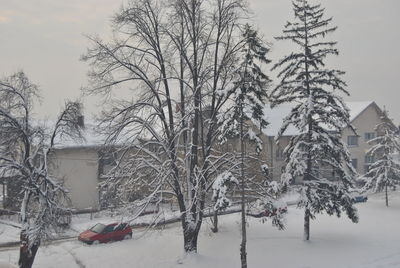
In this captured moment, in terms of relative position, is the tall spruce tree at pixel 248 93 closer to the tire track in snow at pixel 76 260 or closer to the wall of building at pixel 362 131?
the tire track in snow at pixel 76 260

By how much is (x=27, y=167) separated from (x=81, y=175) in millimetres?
18943

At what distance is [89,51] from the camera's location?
21.2m

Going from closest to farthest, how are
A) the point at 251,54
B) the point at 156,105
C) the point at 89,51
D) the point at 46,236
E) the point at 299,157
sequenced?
the point at 46,236
the point at 251,54
the point at 89,51
the point at 156,105
the point at 299,157

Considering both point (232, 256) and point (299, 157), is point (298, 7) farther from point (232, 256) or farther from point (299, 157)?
point (232, 256)

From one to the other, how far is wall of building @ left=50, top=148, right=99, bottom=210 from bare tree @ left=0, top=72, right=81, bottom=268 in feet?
56.9

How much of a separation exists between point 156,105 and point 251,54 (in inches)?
236

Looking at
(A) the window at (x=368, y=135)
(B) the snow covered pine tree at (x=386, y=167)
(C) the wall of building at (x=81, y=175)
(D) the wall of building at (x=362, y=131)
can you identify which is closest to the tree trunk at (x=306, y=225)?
(B) the snow covered pine tree at (x=386, y=167)

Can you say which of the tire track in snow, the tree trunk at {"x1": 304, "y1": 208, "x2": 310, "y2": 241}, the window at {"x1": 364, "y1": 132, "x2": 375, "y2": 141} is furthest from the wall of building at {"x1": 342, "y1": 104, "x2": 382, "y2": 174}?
the tire track in snow

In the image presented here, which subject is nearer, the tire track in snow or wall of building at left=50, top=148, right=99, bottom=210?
the tire track in snow

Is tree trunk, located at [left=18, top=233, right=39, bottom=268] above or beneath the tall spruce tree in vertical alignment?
beneath

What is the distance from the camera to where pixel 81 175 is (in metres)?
37.1

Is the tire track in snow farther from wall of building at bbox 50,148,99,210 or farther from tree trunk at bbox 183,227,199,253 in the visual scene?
wall of building at bbox 50,148,99,210

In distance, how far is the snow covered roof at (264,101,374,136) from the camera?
47.7m

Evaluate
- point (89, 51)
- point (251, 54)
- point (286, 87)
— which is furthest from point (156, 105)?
point (286, 87)
